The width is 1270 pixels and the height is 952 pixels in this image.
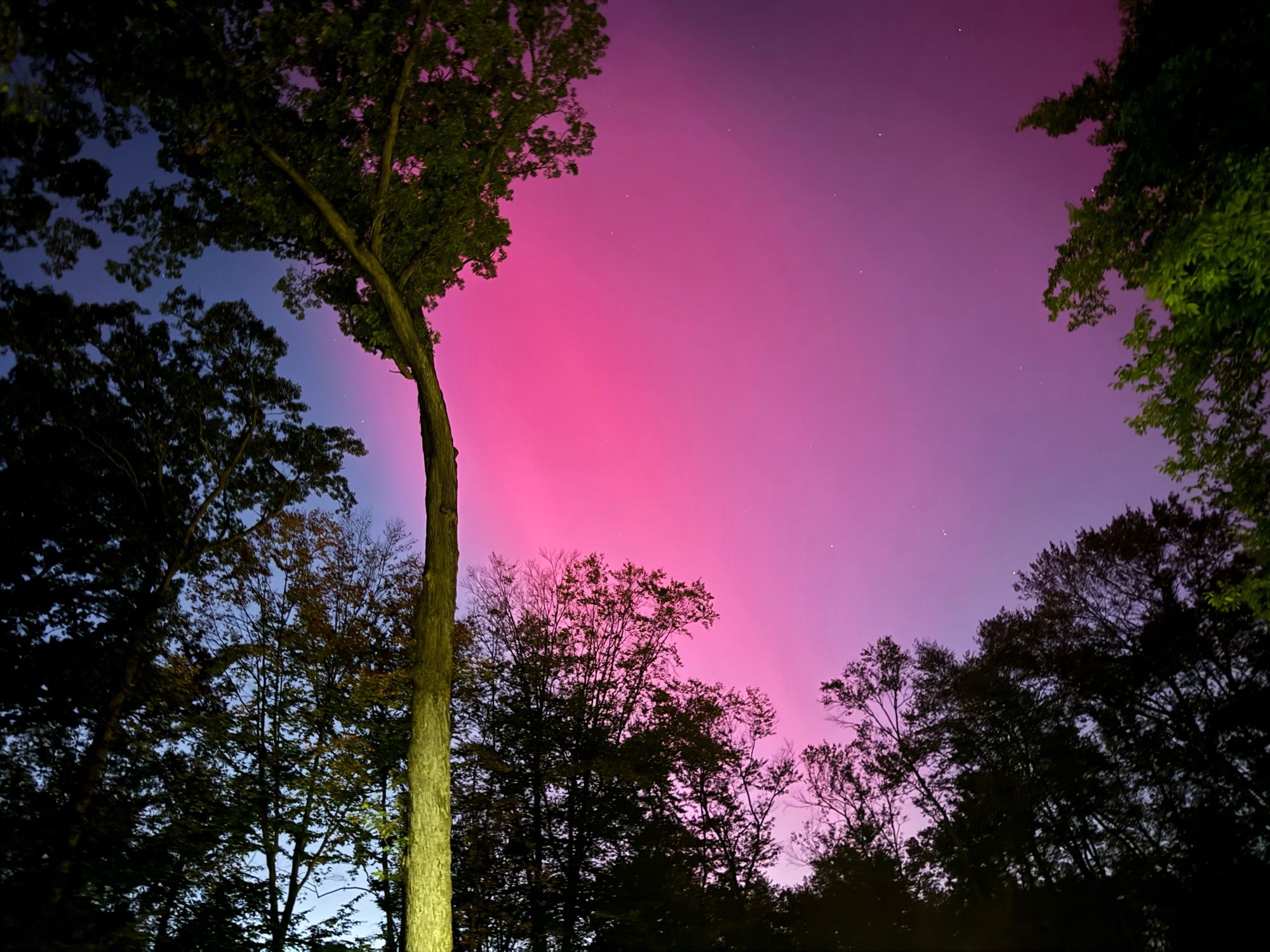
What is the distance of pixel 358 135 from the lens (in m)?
9.08

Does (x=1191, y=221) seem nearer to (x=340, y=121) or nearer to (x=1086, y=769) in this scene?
(x=340, y=121)

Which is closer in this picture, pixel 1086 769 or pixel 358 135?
pixel 358 135

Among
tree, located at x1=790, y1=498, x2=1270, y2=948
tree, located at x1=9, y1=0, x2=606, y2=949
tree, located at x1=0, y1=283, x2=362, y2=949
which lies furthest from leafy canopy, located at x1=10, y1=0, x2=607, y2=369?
tree, located at x1=790, y1=498, x2=1270, y2=948

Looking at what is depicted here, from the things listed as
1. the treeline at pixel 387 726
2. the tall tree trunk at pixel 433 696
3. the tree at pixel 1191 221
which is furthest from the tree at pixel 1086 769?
the tall tree trunk at pixel 433 696

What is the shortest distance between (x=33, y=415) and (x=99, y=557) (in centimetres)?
364

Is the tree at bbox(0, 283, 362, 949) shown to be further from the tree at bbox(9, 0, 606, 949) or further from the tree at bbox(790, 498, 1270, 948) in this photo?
the tree at bbox(790, 498, 1270, 948)

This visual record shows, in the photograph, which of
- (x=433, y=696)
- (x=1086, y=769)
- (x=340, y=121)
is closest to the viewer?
(x=433, y=696)

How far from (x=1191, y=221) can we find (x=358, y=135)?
11.6 meters

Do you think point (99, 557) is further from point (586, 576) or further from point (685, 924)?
point (685, 924)

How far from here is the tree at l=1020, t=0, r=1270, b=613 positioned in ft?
23.1

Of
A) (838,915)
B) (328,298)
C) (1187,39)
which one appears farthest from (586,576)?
(838,915)

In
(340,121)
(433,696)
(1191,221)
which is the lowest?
(433,696)

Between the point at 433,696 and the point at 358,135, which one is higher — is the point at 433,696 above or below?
below

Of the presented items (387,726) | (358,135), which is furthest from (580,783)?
(358,135)
